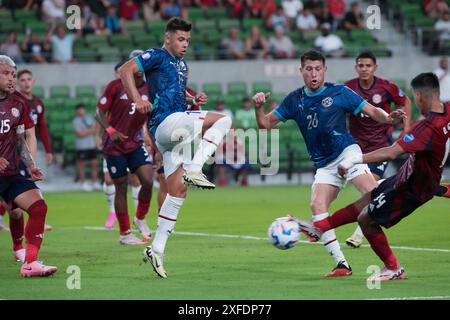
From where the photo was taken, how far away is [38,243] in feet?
37.3

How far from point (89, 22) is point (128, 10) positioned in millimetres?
1574

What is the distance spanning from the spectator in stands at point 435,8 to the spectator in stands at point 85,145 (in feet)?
38.7

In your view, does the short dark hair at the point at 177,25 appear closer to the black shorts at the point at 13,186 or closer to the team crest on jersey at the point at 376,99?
the black shorts at the point at 13,186

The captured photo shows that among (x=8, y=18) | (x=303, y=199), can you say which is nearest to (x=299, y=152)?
(x=303, y=199)

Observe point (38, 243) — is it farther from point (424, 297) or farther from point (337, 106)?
point (424, 297)

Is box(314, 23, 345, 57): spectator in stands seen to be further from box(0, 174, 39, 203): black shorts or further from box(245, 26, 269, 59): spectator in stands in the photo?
box(0, 174, 39, 203): black shorts

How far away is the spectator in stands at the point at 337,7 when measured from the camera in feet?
107

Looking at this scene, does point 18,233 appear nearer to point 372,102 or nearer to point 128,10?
point 372,102

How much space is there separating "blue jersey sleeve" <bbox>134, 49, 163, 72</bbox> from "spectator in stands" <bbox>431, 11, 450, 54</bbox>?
70.0 ft

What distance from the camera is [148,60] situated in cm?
1127

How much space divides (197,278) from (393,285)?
6.87 feet

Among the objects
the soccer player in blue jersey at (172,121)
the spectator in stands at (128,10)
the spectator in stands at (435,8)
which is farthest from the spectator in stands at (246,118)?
the soccer player in blue jersey at (172,121)

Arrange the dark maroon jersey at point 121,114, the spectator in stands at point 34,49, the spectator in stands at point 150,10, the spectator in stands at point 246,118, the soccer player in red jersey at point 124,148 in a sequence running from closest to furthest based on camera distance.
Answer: the soccer player in red jersey at point 124,148 < the dark maroon jersey at point 121,114 < the spectator in stands at point 246,118 < the spectator in stands at point 34,49 < the spectator in stands at point 150,10

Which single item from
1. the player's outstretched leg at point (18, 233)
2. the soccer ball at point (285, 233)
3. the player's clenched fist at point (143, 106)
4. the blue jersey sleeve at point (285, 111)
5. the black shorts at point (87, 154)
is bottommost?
the black shorts at point (87, 154)
